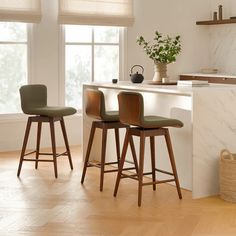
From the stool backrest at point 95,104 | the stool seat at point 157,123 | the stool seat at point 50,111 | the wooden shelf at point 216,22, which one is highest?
the wooden shelf at point 216,22

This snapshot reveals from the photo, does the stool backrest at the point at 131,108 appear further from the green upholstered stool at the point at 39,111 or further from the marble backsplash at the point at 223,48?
the marble backsplash at the point at 223,48

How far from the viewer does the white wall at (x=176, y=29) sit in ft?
28.6

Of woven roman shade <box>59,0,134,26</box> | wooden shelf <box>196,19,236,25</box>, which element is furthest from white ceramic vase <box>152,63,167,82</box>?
wooden shelf <box>196,19,236,25</box>

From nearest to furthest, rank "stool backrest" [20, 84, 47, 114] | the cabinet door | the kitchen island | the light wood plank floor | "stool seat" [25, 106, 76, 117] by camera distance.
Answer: the light wood plank floor, the kitchen island, "stool seat" [25, 106, 76, 117], "stool backrest" [20, 84, 47, 114], the cabinet door

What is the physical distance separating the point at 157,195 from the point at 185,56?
169 inches

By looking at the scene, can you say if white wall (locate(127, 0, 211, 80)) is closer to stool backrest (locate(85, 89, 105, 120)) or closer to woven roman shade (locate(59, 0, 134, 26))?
woven roman shade (locate(59, 0, 134, 26))

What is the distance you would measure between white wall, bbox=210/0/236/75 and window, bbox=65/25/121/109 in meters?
1.73

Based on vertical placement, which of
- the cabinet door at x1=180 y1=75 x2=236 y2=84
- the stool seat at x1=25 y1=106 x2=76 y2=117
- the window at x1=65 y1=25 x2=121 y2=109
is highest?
the window at x1=65 y1=25 x2=121 y2=109

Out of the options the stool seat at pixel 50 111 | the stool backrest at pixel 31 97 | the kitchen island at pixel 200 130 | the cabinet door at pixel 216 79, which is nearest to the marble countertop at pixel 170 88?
the kitchen island at pixel 200 130

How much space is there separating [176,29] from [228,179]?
440cm

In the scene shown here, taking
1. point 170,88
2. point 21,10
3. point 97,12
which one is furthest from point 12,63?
point 170,88

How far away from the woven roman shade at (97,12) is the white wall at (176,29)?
0.72ft

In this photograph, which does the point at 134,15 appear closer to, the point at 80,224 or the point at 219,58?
the point at 219,58

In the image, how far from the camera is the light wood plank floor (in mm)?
4234
